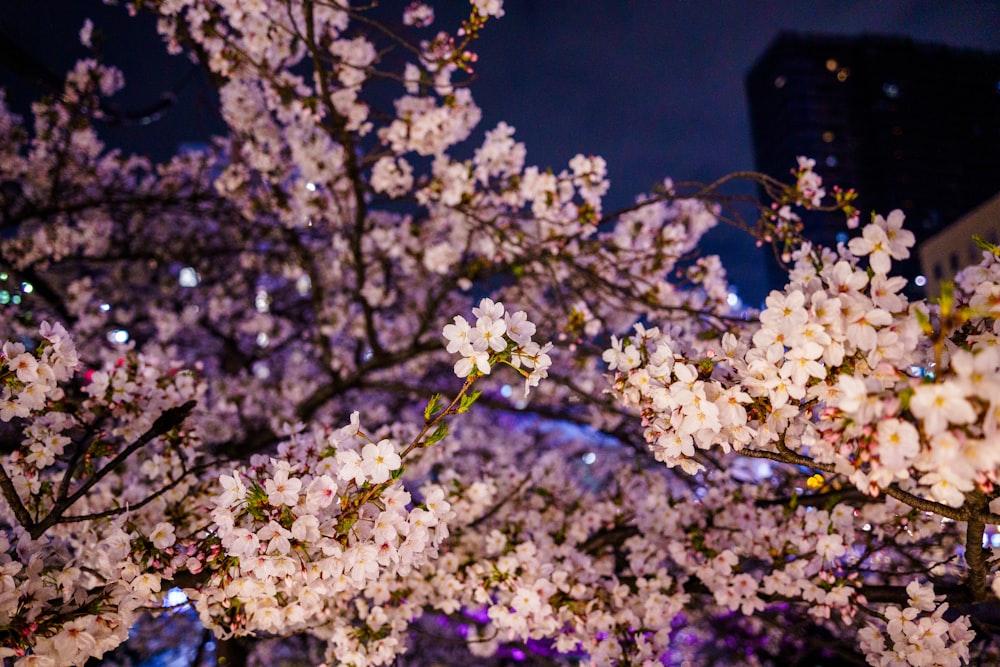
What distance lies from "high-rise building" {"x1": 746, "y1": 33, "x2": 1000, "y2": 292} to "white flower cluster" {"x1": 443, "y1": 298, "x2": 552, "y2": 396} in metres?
53.0

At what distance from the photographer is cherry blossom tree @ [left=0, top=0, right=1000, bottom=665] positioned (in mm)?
1501

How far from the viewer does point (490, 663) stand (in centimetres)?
1082

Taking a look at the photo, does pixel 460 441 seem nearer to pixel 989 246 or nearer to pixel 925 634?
pixel 925 634

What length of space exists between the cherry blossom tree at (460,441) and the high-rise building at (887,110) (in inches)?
1991

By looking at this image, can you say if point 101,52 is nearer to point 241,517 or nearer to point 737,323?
point 241,517

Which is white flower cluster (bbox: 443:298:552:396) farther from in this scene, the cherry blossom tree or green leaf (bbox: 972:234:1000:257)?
green leaf (bbox: 972:234:1000:257)

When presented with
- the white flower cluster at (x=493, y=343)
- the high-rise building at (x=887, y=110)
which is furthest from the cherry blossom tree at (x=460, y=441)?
the high-rise building at (x=887, y=110)

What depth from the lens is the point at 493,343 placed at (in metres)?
1.59

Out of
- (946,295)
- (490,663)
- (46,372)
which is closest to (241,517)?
(46,372)

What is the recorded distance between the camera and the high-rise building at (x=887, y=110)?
153ft

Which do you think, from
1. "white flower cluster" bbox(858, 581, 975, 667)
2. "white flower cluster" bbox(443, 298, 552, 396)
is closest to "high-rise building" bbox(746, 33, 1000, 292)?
"white flower cluster" bbox(858, 581, 975, 667)

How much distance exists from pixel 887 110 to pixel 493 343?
60.9 metres

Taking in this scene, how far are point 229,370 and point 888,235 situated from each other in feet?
28.3

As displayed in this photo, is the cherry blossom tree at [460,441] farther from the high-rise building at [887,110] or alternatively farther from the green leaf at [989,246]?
the high-rise building at [887,110]
